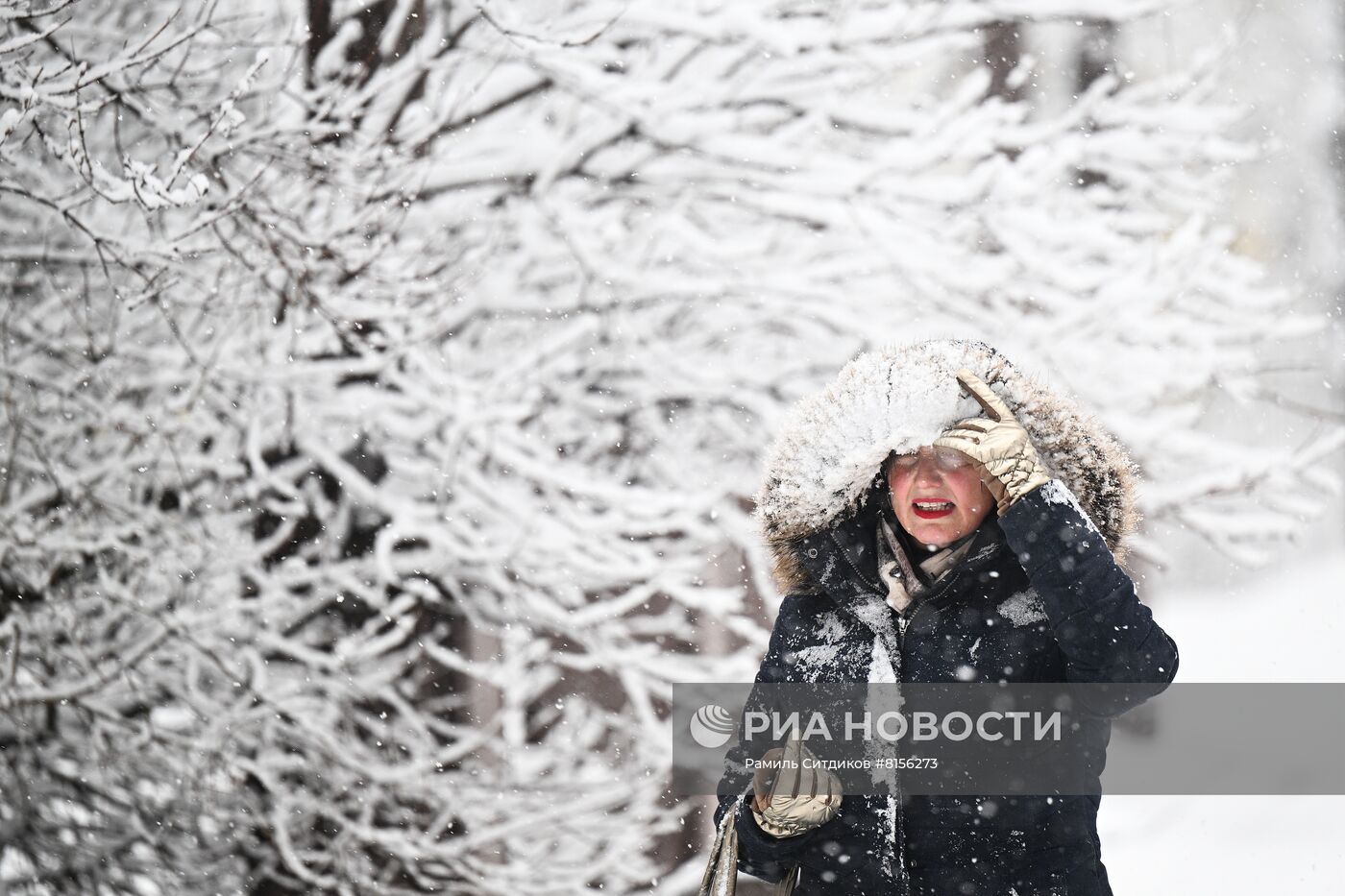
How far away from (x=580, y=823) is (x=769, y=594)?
1339mm

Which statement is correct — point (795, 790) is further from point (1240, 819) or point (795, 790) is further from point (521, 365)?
point (1240, 819)

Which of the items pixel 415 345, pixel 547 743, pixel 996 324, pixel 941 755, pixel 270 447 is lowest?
pixel 941 755

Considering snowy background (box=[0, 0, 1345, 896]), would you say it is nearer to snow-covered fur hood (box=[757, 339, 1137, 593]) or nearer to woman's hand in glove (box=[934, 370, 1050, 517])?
snow-covered fur hood (box=[757, 339, 1137, 593])

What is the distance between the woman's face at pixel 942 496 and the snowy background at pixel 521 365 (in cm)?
263

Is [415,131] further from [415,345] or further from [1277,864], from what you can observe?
[1277,864]

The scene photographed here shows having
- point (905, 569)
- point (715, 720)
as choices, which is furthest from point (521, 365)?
point (905, 569)

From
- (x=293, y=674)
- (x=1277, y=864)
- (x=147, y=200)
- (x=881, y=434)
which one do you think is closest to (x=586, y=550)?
(x=293, y=674)

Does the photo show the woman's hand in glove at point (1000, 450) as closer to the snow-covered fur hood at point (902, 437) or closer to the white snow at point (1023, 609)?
the snow-covered fur hood at point (902, 437)

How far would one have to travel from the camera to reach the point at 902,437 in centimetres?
149

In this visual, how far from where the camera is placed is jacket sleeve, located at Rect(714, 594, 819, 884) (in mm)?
1508

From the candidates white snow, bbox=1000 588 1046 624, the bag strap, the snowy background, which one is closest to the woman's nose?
white snow, bbox=1000 588 1046 624

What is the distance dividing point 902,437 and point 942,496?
0.11 m

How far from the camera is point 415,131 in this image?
4203 mm

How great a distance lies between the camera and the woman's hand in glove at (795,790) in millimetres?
1403
